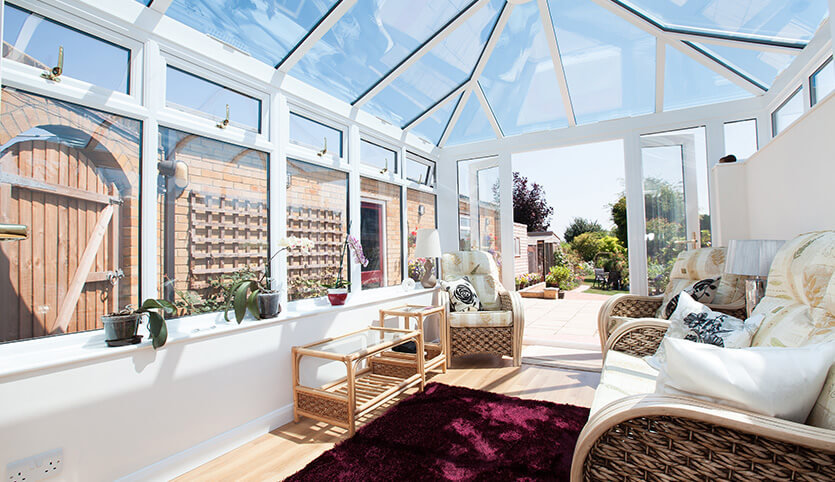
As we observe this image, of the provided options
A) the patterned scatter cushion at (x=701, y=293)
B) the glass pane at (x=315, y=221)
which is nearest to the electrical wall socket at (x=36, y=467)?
the glass pane at (x=315, y=221)

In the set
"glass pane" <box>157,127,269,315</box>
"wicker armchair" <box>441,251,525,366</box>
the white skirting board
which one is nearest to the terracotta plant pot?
"glass pane" <box>157,127,269,315</box>

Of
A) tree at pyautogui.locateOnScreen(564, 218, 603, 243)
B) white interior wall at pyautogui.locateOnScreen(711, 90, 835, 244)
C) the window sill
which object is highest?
tree at pyautogui.locateOnScreen(564, 218, 603, 243)

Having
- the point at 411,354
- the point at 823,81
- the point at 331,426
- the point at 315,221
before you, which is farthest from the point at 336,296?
the point at 823,81

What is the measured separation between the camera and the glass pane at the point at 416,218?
4648 mm

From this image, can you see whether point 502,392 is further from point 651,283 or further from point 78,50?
point 78,50

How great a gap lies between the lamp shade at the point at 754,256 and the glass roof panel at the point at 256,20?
3.11m

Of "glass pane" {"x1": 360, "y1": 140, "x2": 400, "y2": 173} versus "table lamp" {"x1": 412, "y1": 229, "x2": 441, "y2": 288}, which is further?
"table lamp" {"x1": 412, "y1": 229, "x2": 441, "y2": 288}

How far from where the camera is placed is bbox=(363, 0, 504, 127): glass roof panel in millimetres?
3545

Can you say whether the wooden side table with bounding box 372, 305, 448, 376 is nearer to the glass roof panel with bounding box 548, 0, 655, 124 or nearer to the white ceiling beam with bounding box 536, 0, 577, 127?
the white ceiling beam with bounding box 536, 0, 577, 127

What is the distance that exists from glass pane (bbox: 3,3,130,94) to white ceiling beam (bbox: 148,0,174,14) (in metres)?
0.29

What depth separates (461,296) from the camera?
155 inches

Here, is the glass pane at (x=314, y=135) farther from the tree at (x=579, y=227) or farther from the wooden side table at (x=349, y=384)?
the tree at (x=579, y=227)

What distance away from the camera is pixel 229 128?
2666 mm

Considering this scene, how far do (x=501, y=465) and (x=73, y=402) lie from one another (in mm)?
2014
